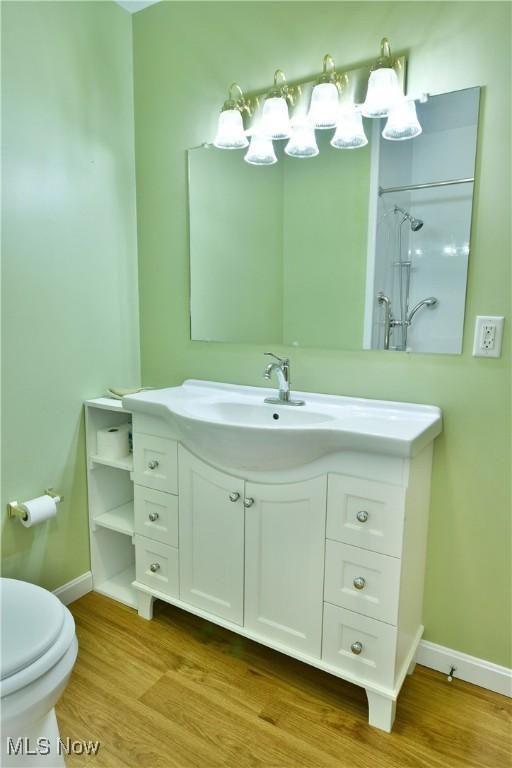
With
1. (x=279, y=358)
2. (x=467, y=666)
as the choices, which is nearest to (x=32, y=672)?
(x=279, y=358)

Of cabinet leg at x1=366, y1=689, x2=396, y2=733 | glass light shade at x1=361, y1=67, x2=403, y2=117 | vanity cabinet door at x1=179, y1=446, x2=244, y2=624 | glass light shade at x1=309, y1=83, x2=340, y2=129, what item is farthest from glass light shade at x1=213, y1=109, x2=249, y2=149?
cabinet leg at x1=366, y1=689, x2=396, y2=733

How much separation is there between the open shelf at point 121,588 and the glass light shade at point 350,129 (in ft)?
6.24

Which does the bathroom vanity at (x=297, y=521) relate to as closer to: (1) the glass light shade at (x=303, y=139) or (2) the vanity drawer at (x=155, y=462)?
(2) the vanity drawer at (x=155, y=462)

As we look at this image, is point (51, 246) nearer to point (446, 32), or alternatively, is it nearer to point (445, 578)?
point (446, 32)

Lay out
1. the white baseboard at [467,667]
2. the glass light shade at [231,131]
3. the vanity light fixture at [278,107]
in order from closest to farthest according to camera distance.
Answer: the white baseboard at [467,667] < the vanity light fixture at [278,107] < the glass light shade at [231,131]

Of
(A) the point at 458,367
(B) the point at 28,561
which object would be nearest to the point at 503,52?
(A) the point at 458,367

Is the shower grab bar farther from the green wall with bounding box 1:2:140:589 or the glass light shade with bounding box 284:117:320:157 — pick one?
the green wall with bounding box 1:2:140:589

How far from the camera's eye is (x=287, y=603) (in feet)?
4.82

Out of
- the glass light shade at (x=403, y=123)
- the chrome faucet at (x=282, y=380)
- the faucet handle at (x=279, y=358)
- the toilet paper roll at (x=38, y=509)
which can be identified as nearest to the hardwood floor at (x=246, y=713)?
the toilet paper roll at (x=38, y=509)

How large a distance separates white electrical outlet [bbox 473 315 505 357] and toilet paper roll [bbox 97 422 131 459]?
1.36 meters

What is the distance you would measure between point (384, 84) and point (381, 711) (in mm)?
1843

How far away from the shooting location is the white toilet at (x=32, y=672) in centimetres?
101

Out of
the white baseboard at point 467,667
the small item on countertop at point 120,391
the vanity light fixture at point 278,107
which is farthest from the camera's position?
the small item on countertop at point 120,391

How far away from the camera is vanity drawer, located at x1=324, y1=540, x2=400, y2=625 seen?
50.6 inches
